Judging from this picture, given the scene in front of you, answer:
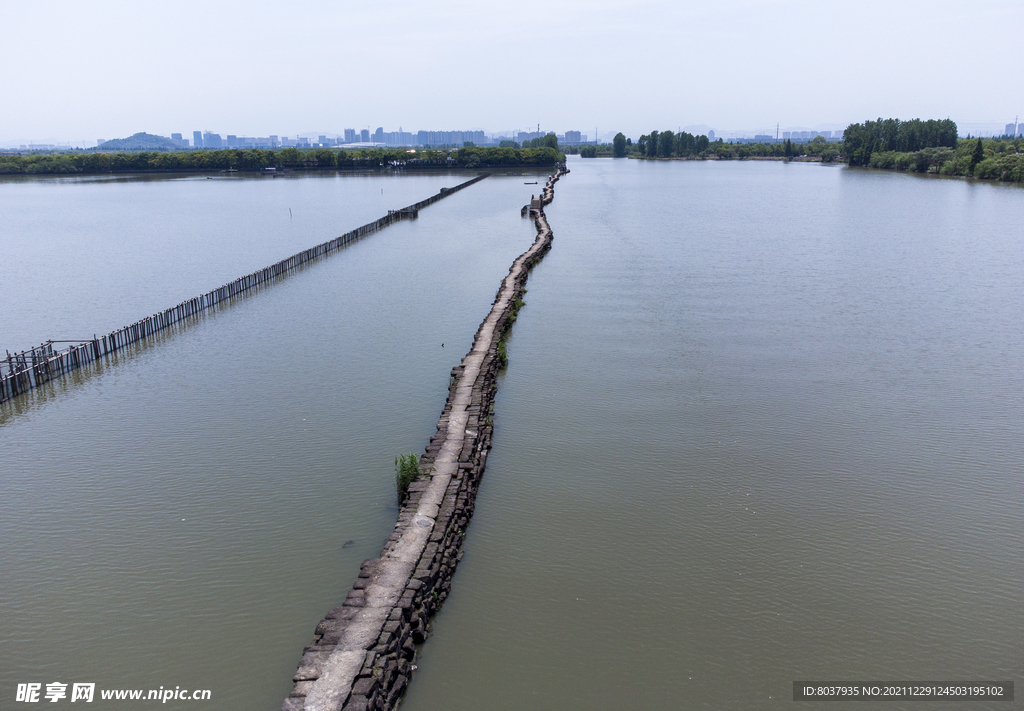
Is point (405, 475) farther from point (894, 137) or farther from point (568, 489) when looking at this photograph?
point (894, 137)

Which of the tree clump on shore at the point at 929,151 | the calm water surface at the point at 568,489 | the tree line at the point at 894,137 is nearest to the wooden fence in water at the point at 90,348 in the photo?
the calm water surface at the point at 568,489

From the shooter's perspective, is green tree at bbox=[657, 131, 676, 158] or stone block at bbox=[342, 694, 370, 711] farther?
green tree at bbox=[657, 131, 676, 158]

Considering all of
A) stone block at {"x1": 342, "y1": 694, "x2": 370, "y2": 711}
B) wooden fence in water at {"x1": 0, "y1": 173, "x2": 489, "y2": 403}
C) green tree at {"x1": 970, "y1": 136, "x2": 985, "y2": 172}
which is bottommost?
stone block at {"x1": 342, "y1": 694, "x2": 370, "y2": 711}

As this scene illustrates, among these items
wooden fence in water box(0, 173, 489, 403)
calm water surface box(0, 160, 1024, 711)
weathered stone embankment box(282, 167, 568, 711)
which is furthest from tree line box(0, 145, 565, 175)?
weathered stone embankment box(282, 167, 568, 711)

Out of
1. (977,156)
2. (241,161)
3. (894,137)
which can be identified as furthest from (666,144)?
(241,161)

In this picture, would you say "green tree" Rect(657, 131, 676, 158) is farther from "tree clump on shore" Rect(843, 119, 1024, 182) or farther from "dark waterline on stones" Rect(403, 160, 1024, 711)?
"dark waterline on stones" Rect(403, 160, 1024, 711)

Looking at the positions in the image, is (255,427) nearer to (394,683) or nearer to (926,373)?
(394,683)
